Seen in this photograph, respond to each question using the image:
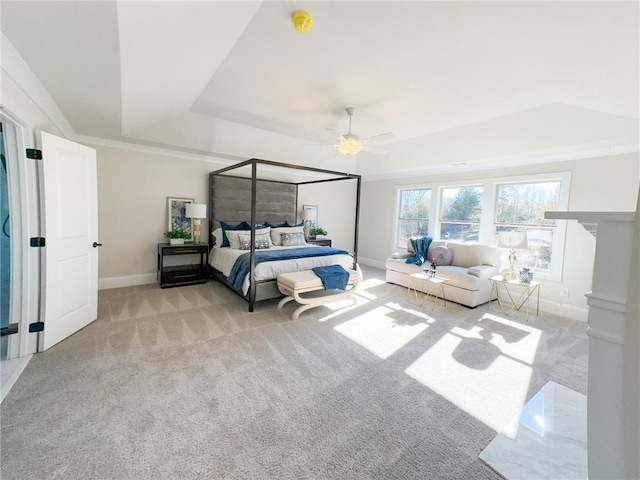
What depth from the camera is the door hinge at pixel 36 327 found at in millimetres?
2533

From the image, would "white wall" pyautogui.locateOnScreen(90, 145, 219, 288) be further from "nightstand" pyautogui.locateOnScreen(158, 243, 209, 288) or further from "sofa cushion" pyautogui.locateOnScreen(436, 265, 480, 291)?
"sofa cushion" pyautogui.locateOnScreen(436, 265, 480, 291)

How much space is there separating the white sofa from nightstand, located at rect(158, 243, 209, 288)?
3.52 meters

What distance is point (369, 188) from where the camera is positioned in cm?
743

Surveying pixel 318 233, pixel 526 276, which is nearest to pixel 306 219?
Answer: pixel 318 233

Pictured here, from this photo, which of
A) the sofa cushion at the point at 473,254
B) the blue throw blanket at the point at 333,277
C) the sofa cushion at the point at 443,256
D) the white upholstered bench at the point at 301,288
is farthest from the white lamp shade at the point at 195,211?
the sofa cushion at the point at 473,254

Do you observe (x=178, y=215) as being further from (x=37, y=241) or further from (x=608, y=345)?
(x=608, y=345)

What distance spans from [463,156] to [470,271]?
195 centimetres

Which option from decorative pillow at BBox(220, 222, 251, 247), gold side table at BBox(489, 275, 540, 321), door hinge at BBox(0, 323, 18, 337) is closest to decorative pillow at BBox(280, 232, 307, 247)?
decorative pillow at BBox(220, 222, 251, 247)

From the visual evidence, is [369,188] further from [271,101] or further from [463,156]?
[271,101]

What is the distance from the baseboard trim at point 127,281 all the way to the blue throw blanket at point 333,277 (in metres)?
3.08

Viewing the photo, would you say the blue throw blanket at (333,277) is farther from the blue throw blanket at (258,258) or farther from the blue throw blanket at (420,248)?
the blue throw blanket at (420,248)

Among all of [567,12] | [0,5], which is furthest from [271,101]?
[567,12]

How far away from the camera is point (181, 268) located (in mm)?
5188

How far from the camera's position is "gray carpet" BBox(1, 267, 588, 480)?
1564 mm
